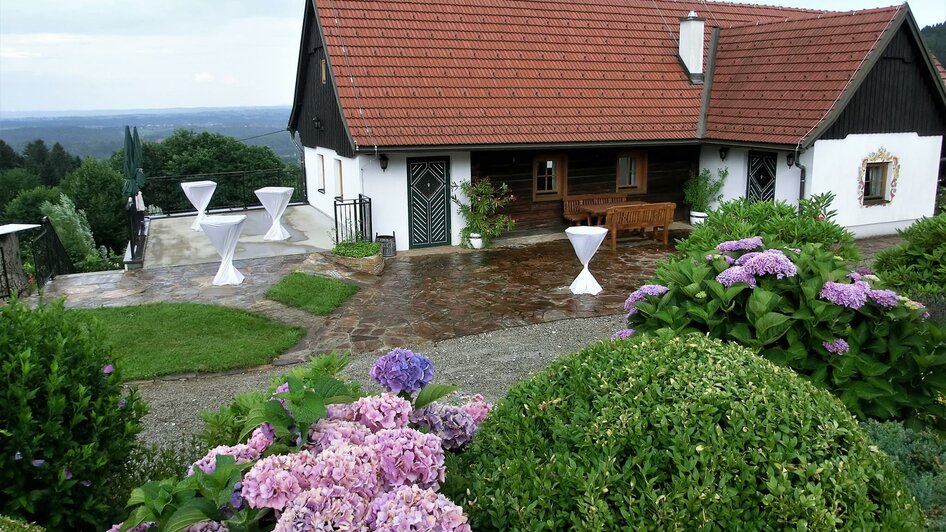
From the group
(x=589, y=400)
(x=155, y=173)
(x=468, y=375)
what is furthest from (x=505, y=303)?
(x=155, y=173)

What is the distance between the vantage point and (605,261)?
48.9 feet

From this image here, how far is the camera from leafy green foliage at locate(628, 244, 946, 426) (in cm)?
481

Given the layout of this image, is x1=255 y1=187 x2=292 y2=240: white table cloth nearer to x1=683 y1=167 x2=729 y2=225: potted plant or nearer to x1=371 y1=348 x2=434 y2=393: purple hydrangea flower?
x1=683 y1=167 x2=729 y2=225: potted plant

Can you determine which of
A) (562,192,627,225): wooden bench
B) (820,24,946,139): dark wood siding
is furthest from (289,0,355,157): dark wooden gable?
(820,24,946,139): dark wood siding

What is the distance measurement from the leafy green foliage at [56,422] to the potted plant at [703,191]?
16.4 m

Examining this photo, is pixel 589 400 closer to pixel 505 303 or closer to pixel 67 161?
pixel 505 303

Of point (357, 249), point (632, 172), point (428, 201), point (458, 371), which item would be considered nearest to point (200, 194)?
point (428, 201)

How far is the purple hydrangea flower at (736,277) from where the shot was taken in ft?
16.2

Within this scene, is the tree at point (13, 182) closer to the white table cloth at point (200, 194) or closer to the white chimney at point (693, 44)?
the white table cloth at point (200, 194)

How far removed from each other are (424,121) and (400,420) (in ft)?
44.1

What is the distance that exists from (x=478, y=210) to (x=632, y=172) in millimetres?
4738

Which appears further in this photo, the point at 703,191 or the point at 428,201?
the point at 703,191

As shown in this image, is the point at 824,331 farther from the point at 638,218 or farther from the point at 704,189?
the point at 704,189

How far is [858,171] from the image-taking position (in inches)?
658
